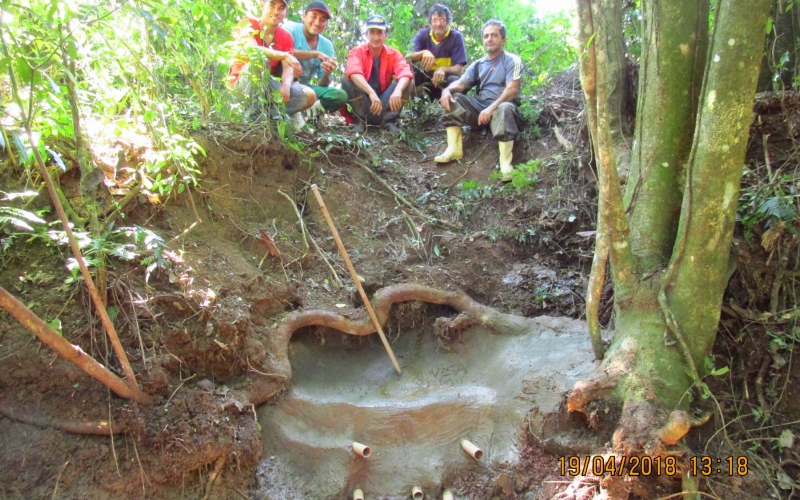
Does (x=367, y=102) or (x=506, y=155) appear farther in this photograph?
(x=367, y=102)

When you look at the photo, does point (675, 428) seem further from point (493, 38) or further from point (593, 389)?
point (493, 38)

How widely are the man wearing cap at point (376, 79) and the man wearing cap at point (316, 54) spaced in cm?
36

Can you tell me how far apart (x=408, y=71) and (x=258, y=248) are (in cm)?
327

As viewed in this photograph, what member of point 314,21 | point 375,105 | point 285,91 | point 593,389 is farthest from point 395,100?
point 593,389

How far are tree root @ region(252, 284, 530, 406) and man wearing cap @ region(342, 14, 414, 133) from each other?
274 cm

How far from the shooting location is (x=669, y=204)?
341cm

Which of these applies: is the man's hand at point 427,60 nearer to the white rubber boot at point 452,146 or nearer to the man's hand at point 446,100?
the man's hand at point 446,100

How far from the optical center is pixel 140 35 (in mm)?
3418

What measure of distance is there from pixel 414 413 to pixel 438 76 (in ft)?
15.4

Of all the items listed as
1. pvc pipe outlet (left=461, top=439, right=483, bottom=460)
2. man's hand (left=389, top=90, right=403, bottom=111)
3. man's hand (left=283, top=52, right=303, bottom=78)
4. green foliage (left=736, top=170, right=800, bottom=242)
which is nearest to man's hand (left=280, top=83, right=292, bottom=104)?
man's hand (left=283, top=52, right=303, bottom=78)

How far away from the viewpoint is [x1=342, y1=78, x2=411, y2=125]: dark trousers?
6.67 metres

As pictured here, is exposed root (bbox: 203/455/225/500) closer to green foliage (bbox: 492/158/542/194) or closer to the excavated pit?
the excavated pit
